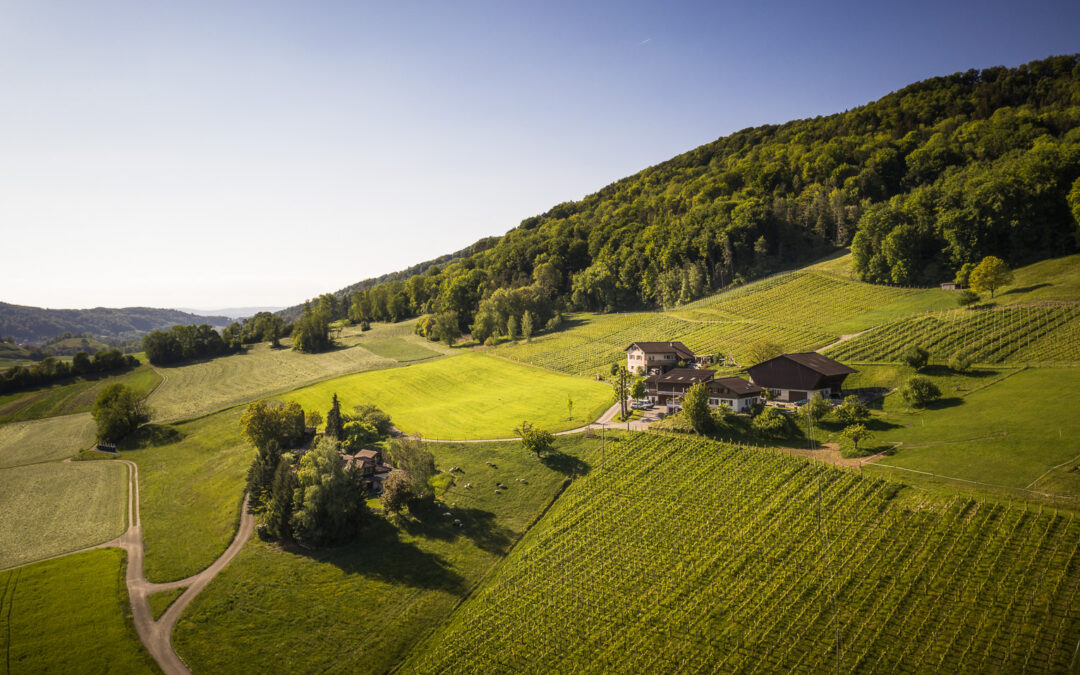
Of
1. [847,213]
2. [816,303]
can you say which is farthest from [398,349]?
[847,213]

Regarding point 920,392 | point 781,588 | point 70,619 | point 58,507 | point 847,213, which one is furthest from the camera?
point 847,213

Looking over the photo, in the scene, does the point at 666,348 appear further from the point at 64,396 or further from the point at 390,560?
the point at 64,396

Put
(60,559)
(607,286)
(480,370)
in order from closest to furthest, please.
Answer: (60,559)
(480,370)
(607,286)

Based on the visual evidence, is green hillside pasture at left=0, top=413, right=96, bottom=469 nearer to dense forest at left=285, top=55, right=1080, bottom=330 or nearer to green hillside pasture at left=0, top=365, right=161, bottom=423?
green hillside pasture at left=0, top=365, right=161, bottom=423

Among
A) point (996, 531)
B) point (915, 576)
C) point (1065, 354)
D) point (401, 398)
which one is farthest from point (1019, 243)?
point (401, 398)

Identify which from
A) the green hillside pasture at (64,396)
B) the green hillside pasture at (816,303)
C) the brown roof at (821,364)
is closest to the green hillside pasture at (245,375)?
the green hillside pasture at (64,396)

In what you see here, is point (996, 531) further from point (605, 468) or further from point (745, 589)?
→ point (605, 468)
